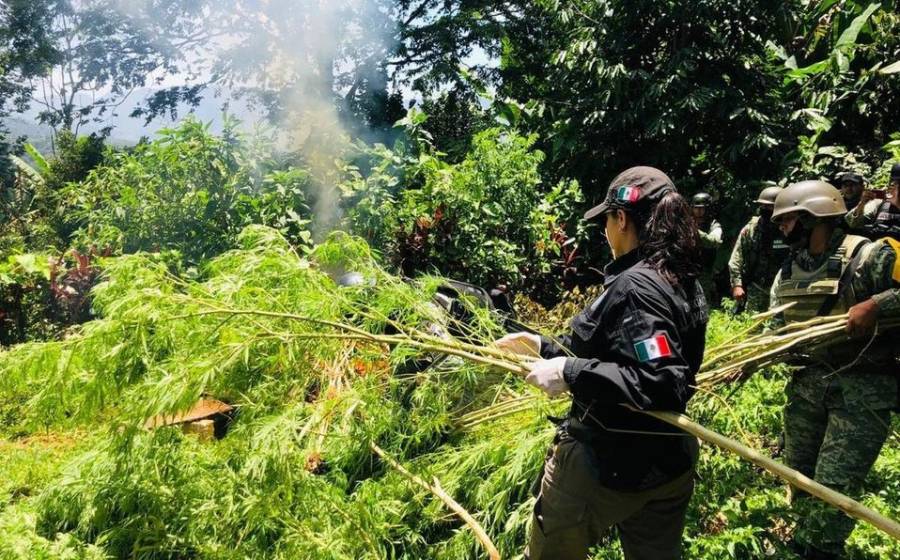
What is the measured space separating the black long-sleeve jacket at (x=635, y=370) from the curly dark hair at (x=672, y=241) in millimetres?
37

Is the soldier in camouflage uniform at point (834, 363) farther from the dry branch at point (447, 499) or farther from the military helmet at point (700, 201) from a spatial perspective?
the military helmet at point (700, 201)

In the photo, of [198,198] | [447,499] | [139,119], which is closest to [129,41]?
[139,119]

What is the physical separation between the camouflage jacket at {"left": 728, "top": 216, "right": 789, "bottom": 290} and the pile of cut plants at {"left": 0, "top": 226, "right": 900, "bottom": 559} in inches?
84.1

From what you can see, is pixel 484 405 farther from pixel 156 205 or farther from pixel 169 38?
pixel 169 38

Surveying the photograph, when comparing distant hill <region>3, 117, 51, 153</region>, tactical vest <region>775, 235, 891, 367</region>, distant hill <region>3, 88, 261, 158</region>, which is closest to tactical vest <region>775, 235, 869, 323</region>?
tactical vest <region>775, 235, 891, 367</region>

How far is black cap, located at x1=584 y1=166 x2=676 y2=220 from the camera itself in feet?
6.08

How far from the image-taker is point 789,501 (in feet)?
10.5

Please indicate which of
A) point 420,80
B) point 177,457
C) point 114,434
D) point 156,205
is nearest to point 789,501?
point 177,457

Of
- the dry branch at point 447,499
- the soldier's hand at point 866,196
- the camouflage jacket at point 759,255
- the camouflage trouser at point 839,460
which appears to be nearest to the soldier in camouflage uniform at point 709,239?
the camouflage jacket at point 759,255

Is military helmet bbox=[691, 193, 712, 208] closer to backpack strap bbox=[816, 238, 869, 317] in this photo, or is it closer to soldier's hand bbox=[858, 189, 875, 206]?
soldier's hand bbox=[858, 189, 875, 206]

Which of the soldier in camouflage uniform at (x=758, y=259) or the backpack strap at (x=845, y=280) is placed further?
the soldier in camouflage uniform at (x=758, y=259)

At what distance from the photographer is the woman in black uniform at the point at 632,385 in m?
1.71

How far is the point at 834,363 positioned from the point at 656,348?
1.63 metres

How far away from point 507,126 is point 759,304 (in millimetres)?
4547
